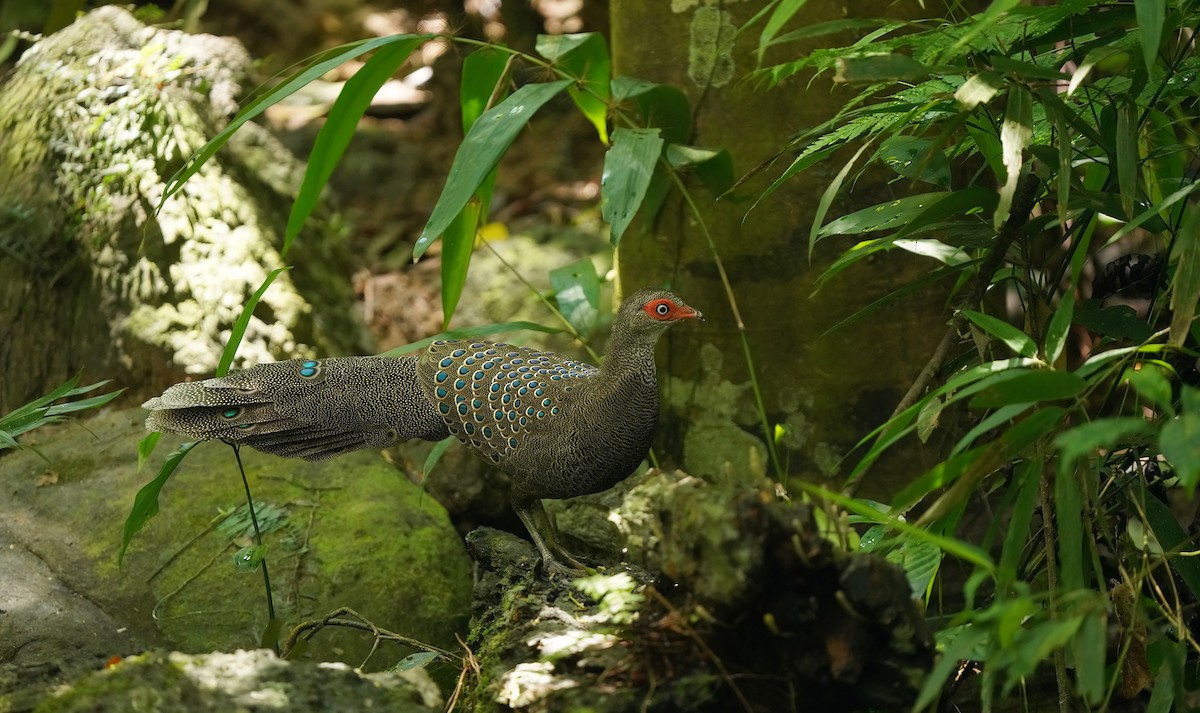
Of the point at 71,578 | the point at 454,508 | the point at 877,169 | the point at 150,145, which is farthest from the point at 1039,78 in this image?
the point at 150,145

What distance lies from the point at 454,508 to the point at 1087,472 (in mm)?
2275

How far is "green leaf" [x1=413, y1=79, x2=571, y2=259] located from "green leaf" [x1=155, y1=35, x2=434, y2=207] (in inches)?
10.7

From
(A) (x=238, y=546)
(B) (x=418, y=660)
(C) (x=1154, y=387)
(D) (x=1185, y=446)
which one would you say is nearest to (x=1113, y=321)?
(C) (x=1154, y=387)

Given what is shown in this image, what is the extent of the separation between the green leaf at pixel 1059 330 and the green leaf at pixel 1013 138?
20 centimetres

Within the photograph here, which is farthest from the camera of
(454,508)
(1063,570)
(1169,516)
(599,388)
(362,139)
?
(362,139)

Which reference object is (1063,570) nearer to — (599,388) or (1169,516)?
(1169,516)

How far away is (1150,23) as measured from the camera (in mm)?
2002

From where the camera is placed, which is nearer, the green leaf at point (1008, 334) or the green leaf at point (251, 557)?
the green leaf at point (1008, 334)

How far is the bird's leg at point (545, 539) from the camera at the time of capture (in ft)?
10.4

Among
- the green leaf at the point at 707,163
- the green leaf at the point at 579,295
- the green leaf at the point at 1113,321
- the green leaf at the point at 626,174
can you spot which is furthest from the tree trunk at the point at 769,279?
the green leaf at the point at 1113,321

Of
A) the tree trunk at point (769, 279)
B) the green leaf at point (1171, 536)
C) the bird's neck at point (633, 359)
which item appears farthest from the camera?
the tree trunk at point (769, 279)

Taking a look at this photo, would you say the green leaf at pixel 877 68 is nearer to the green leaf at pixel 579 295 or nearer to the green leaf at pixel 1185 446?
the green leaf at pixel 1185 446

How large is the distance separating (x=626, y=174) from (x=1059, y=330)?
4.01 ft

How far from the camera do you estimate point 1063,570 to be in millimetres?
2111
